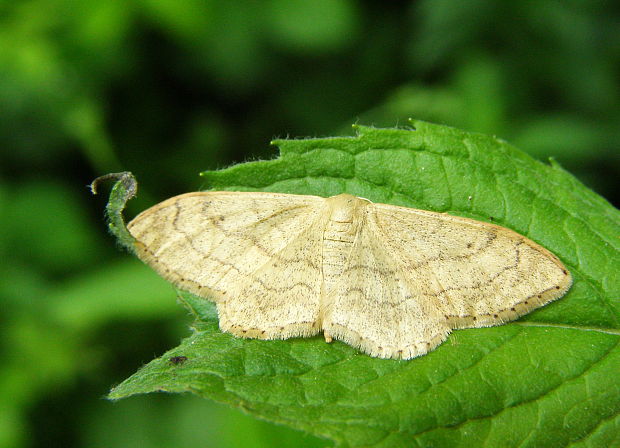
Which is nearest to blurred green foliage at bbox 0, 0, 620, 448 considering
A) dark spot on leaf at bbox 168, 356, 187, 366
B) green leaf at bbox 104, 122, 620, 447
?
green leaf at bbox 104, 122, 620, 447

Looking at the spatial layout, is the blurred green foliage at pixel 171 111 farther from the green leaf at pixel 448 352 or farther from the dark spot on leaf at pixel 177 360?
the dark spot on leaf at pixel 177 360

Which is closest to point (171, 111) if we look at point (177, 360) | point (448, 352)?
point (177, 360)

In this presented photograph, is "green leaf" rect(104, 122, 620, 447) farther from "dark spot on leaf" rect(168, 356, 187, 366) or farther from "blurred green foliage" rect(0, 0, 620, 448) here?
"blurred green foliage" rect(0, 0, 620, 448)

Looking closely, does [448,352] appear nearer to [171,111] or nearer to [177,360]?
[177,360]

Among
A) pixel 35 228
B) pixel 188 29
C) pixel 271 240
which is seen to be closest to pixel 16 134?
pixel 35 228

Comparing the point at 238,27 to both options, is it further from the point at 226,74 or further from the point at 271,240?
the point at 271,240
